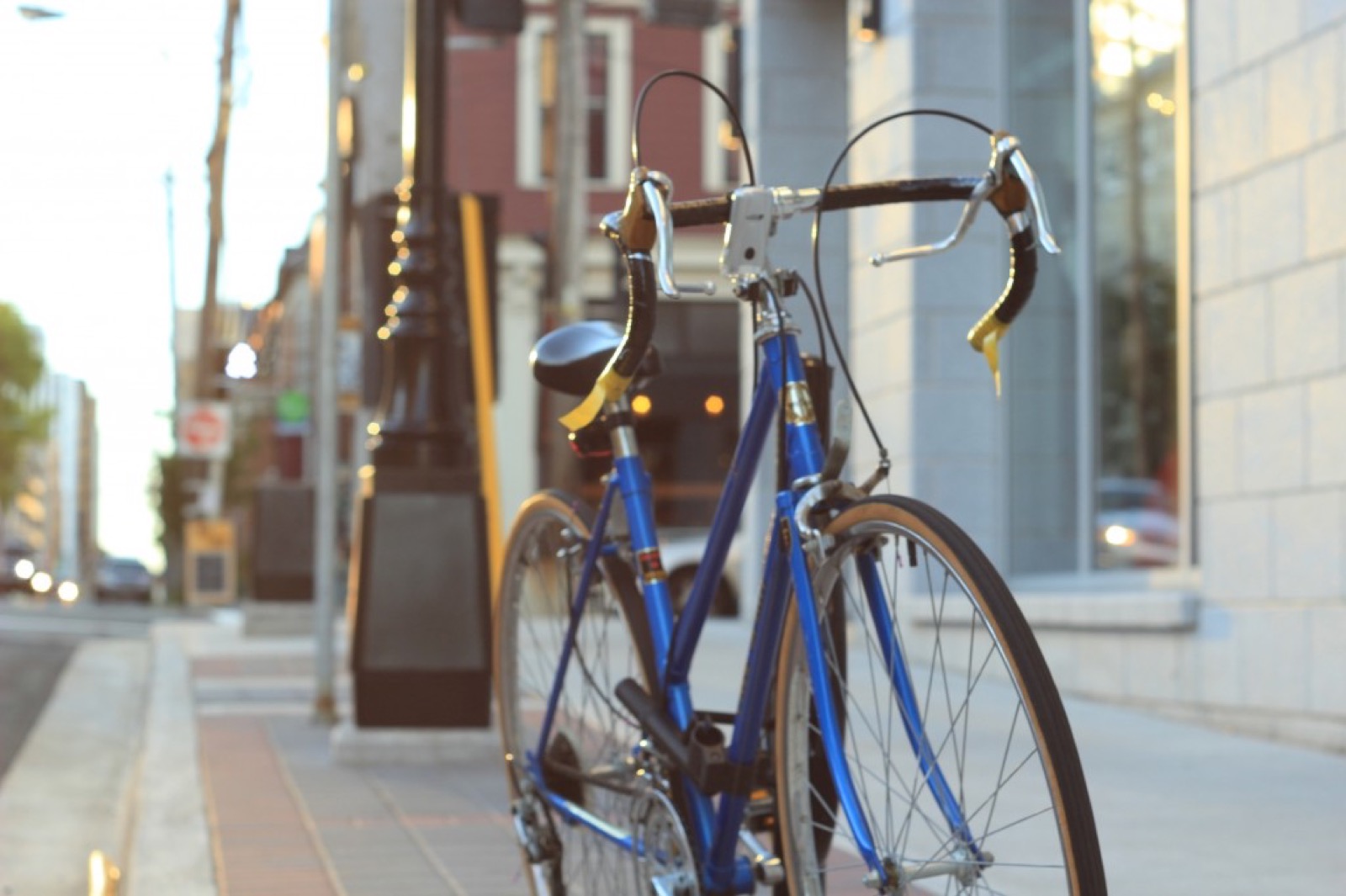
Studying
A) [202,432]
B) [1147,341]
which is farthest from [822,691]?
[202,432]

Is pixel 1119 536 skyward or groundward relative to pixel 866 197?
groundward

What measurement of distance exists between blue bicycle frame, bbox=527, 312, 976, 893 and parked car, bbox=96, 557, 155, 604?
5136cm

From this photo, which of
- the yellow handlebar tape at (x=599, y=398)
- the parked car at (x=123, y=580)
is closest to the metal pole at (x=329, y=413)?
the yellow handlebar tape at (x=599, y=398)

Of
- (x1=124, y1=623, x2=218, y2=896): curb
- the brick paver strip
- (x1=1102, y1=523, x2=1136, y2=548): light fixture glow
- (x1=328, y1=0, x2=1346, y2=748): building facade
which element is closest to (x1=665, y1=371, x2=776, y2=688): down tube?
(x1=328, y1=0, x2=1346, y2=748): building facade

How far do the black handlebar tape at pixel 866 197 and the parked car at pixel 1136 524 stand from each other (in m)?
6.48

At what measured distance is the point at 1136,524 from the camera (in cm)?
966

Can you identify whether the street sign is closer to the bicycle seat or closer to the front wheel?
the bicycle seat

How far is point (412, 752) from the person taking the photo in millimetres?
7156

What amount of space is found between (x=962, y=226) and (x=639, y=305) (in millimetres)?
Answer: 474

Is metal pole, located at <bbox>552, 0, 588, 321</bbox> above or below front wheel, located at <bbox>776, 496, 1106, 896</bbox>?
above

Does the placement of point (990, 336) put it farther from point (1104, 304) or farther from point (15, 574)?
point (15, 574)

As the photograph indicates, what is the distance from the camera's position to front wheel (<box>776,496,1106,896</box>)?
2348 millimetres

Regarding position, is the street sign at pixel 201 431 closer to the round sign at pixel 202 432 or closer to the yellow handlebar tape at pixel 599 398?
the round sign at pixel 202 432

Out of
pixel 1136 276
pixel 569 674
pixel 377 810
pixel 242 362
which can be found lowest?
pixel 377 810
